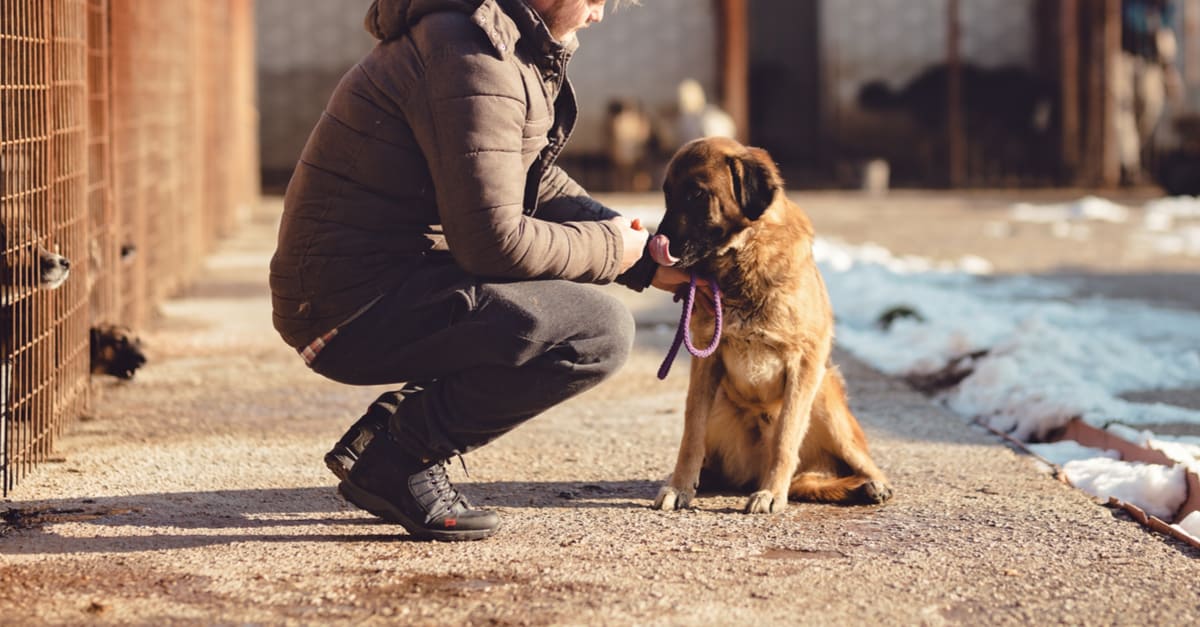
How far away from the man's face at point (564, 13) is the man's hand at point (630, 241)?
0.51 meters

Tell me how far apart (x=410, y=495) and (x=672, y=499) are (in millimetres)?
815

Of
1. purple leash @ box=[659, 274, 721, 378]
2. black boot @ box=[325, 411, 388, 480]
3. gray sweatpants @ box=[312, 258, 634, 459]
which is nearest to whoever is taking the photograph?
gray sweatpants @ box=[312, 258, 634, 459]

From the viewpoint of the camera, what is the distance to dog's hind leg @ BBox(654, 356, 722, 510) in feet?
14.3

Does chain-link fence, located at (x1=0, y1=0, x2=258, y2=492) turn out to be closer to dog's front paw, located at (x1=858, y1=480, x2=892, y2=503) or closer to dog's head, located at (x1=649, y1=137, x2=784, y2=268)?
dog's head, located at (x1=649, y1=137, x2=784, y2=268)

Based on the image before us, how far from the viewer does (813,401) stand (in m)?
4.50

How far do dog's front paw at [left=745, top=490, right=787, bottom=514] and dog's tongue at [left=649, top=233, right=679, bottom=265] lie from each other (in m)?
0.72

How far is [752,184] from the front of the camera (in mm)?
4266

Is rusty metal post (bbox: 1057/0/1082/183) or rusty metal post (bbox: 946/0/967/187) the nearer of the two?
rusty metal post (bbox: 1057/0/1082/183)

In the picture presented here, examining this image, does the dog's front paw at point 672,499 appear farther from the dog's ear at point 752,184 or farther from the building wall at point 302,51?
the building wall at point 302,51

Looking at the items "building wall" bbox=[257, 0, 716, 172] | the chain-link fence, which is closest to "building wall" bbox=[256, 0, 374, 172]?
"building wall" bbox=[257, 0, 716, 172]

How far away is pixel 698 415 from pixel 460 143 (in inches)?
49.7

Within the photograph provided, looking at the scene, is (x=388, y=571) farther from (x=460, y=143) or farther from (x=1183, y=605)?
(x=1183, y=605)

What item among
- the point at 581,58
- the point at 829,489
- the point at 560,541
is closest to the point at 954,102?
the point at 581,58

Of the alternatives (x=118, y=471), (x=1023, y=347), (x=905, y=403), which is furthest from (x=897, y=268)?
(x=118, y=471)
